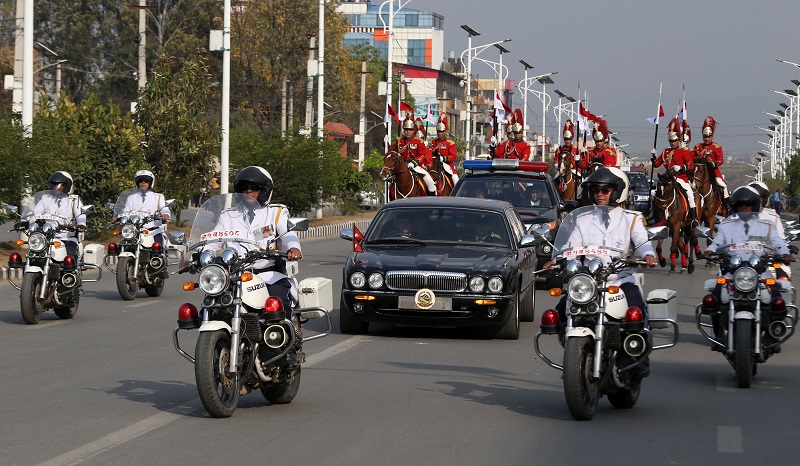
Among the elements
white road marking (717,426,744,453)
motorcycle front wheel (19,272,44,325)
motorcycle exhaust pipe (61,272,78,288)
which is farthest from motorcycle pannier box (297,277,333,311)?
motorcycle exhaust pipe (61,272,78,288)

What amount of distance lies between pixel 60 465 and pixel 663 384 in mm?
5788

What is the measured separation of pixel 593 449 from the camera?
8.52 meters

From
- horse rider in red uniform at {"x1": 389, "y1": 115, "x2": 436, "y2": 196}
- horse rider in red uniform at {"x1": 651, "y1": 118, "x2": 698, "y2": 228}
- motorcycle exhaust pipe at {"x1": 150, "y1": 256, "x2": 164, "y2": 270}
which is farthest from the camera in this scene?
horse rider in red uniform at {"x1": 389, "y1": 115, "x2": 436, "y2": 196}

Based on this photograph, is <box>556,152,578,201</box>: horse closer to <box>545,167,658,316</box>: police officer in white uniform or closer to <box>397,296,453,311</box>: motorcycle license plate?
<box>397,296,453,311</box>: motorcycle license plate

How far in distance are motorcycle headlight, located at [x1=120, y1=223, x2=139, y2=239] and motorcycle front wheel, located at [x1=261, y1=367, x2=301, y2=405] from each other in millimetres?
9601

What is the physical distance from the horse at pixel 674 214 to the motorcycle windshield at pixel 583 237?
53.5 ft

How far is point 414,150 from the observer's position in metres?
31.4

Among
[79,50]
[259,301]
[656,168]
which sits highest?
[79,50]

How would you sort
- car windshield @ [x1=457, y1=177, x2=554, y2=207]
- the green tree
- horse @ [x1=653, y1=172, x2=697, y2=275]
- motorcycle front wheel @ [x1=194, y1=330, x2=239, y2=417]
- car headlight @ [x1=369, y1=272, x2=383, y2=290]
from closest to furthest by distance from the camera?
motorcycle front wheel @ [x1=194, y1=330, x2=239, y2=417]
car headlight @ [x1=369, y1=272, x2=383, y2=290]
car windshield @ [x1=457, y1=177, x2=554, y2=207]
horse @ [x1=653, y1=172, x2=697, y2=275]
the green tree

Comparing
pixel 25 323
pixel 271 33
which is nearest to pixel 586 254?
pixel 25 323

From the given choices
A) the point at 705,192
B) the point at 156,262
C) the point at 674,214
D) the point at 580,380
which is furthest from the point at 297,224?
the point at 705,192

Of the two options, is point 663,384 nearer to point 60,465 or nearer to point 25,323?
point 60,465

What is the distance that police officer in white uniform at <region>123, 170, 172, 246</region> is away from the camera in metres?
19.7

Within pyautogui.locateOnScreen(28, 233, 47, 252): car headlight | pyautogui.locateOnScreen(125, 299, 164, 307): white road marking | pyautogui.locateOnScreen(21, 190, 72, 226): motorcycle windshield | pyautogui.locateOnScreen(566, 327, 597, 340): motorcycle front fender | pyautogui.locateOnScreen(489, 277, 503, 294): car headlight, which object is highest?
pyautogui.locateOnScreen(21, 190, 72, 226): motorcycle windshield
